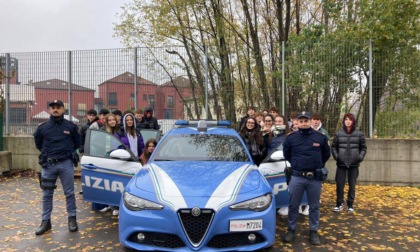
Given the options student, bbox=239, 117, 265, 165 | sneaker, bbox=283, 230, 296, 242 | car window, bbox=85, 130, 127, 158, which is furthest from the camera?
student, bbox=239, 117, 265, 165

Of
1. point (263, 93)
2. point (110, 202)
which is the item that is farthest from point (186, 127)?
point (263, 93)

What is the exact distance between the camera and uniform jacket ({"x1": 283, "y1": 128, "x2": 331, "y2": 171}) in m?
4.80

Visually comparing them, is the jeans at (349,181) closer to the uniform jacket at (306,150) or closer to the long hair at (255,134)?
the long hair at (255,134)

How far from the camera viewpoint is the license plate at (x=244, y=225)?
3.74 m

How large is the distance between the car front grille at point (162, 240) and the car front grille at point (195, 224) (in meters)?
0.13

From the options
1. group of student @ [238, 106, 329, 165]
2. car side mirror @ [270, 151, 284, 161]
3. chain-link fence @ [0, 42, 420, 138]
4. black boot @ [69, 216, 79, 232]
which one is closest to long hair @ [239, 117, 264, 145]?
group of student @ [238, 106, 329, 165]

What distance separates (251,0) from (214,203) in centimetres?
1420

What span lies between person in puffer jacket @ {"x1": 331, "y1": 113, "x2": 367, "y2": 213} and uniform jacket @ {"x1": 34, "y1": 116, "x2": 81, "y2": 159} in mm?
4638

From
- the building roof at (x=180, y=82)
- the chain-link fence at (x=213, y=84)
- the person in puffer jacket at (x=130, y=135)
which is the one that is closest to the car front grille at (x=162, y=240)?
the person in puffer jacket at (x=130, y=135)

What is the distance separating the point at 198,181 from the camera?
4078 mm

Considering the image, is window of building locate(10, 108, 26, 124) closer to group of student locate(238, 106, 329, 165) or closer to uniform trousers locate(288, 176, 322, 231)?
group of student locate(238, 106, 329, 165)

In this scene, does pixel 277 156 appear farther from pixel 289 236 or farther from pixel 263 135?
pixel 263 135

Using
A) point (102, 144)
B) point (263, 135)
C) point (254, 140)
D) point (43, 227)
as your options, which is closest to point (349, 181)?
point (263, 135)

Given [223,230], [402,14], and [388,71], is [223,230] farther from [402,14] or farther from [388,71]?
[402,14]
